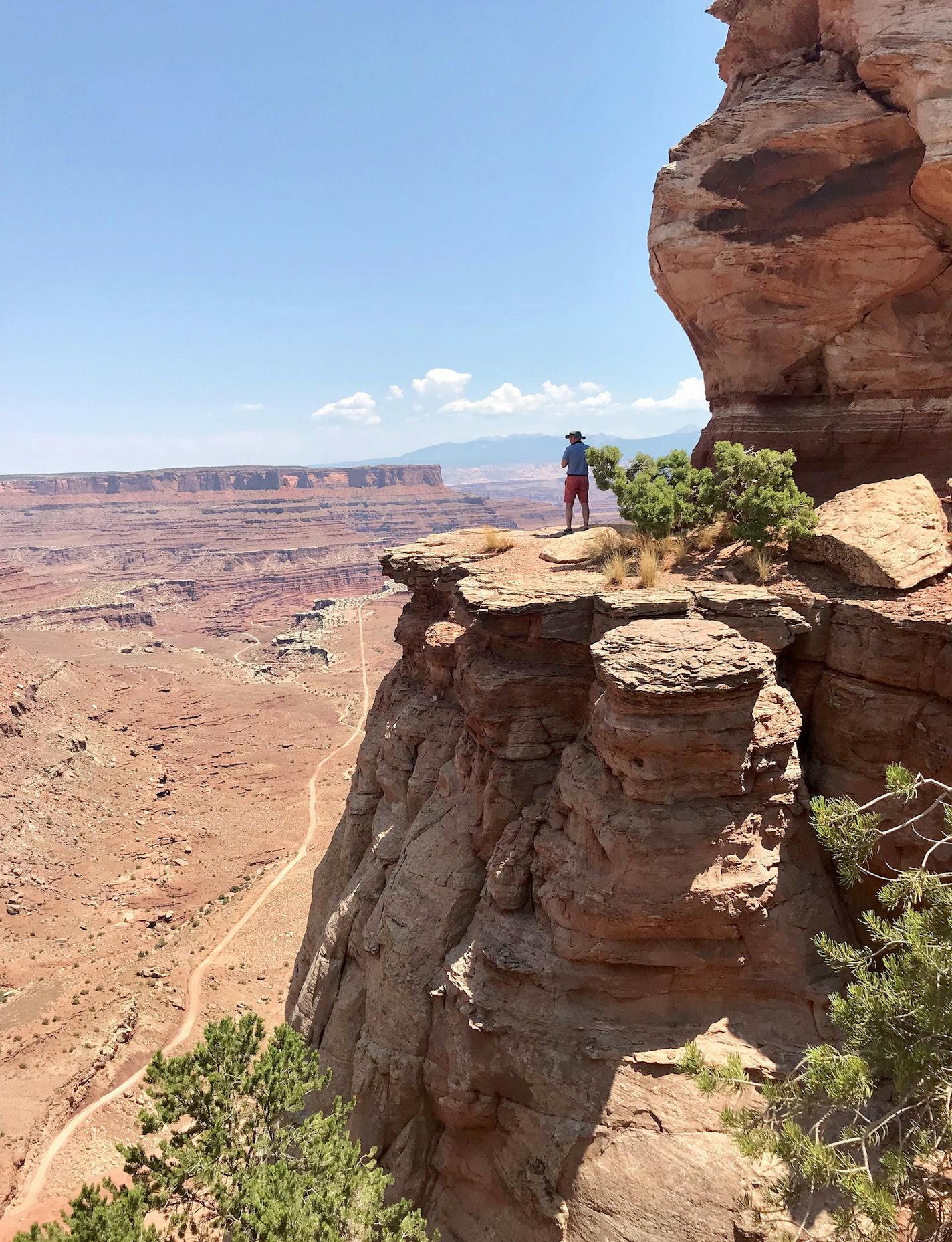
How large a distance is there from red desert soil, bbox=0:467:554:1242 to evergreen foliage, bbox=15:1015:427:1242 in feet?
41.8

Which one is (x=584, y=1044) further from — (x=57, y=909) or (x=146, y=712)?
(x=146, y=712)


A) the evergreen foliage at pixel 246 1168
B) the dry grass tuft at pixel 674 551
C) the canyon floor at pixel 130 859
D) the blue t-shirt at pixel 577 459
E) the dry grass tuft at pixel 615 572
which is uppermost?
the blue t-shirt at pixel 577 459

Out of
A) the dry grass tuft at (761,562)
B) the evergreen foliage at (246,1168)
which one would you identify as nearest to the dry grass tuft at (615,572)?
the dry grass tuft at (761,562)

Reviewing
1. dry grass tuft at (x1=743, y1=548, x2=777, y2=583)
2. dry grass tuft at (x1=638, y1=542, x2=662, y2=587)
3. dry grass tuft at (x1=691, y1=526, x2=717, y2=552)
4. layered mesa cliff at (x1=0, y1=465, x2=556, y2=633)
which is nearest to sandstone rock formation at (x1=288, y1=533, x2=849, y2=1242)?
dry grass tuft at (x1=638, y1=542, x2=662, y2=587)

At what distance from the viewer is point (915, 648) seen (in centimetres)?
1135

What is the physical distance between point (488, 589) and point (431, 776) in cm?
540

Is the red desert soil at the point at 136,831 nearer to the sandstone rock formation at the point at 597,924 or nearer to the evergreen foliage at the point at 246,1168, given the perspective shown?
the evergreen foliage at the point at 246,1168

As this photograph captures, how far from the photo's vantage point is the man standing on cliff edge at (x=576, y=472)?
18734 mm

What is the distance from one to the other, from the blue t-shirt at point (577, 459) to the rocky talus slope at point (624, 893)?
5.31 metres

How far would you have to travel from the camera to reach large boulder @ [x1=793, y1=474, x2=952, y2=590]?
12.1 m

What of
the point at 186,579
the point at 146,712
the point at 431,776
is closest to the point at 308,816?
the point at 146,712

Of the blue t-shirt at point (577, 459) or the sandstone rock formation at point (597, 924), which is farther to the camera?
the blue t-shirt at point (577, 459)

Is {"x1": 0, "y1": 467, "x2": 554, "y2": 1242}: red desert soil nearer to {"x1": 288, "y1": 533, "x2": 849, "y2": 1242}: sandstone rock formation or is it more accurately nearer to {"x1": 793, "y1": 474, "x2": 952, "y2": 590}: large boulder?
{"x1": 288, "y1": 533, "x2": 849, "y2": 1242}: sandstone rock formation

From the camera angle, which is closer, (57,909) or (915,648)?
(915,648)
